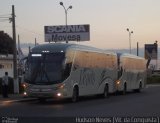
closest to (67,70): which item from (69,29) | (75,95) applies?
(75,95)

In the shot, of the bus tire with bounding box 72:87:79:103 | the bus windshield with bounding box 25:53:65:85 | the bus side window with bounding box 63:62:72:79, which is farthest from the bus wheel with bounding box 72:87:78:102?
the bus windshield with bounding box 25:53:65:85

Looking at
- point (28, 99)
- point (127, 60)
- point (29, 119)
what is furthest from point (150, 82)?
point (29, 119)

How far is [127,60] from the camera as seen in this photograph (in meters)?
45.5

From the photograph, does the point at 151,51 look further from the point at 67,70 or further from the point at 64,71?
the point at 64,71

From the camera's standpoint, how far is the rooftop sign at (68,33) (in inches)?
2869

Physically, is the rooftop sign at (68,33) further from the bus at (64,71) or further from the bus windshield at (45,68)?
the bus windshield at (45,68)

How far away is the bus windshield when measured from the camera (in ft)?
94.5

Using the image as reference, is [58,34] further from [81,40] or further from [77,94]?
[77,94]

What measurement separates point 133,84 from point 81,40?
27026 mm

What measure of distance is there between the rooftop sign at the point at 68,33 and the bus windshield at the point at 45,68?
42950 mm

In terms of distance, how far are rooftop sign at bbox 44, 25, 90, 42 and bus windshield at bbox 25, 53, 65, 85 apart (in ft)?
141

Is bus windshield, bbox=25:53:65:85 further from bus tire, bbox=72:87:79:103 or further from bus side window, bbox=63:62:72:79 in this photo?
bus tire, bbox=72:87:79:103

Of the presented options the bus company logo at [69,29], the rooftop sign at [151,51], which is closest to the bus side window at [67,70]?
the bus company logo at [69,29]

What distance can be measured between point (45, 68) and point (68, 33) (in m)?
43.7
